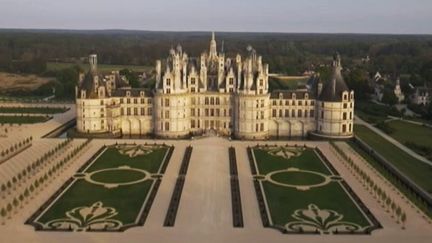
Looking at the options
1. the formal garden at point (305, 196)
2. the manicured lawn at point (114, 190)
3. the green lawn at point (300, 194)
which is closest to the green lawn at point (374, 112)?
the formal garden at point (305, 196)

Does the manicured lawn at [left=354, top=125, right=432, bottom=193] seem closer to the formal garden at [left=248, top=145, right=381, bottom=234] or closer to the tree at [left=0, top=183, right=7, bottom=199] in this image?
the formal garden at [left=248, top=145, right=381, bottom=234]

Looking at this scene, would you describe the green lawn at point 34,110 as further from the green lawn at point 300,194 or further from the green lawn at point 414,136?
the green lawn at point 414,136

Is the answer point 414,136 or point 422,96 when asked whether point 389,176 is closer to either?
point 414,136

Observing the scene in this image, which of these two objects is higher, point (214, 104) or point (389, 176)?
point (214, 104)

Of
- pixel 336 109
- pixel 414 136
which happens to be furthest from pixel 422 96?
pixel 336 109

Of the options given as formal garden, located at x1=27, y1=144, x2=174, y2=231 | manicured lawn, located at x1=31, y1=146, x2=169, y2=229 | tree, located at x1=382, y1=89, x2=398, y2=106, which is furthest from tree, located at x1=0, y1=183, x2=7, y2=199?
tree, located at x1=382, y1=89, x2=398, y2=106

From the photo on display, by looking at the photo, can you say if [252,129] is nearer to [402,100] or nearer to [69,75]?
[402,100]
